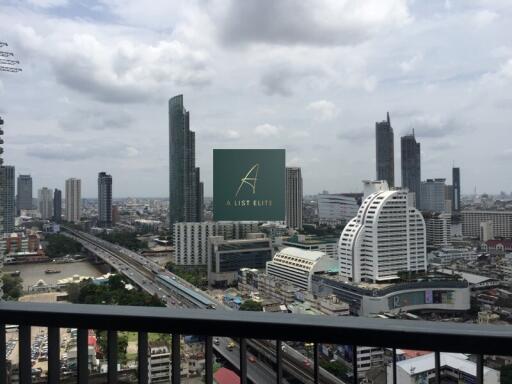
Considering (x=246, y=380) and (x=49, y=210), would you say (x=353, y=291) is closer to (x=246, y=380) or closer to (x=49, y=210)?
(x=246, y=380)

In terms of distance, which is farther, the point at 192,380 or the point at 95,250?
the point at 95,250

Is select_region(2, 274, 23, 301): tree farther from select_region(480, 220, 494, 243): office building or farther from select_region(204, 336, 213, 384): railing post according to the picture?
select_region(480, 220, 494, 243): office building

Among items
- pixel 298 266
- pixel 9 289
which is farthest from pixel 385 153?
pixel 9 289

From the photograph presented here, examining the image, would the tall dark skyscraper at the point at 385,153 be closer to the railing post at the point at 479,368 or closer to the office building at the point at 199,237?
the office building at the point at 199,237

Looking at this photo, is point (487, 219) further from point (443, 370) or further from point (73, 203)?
point (443, 370)

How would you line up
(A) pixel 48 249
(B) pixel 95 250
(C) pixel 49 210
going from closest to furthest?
(A) pixel 48 249 → (B) pixel 95 250 → (C) pixel 49 210

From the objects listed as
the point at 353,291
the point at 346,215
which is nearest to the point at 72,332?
the point at 353,291
